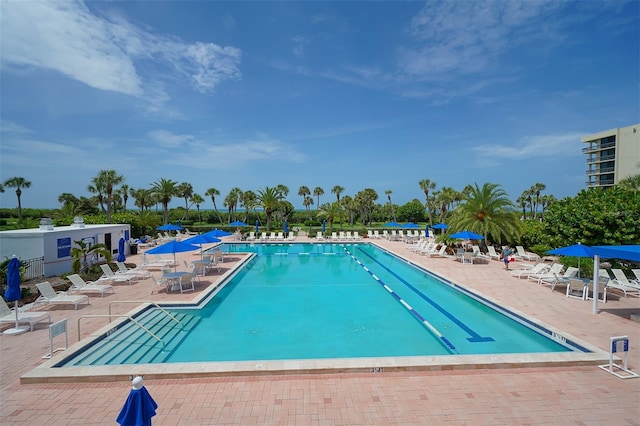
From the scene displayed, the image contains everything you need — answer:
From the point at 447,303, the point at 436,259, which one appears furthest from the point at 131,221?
the point at 447,303

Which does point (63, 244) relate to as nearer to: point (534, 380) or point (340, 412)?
point (340, 412)

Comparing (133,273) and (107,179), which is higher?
(107,179)

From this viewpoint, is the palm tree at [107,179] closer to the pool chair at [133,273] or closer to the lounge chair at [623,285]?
the pool chair at [133,273]

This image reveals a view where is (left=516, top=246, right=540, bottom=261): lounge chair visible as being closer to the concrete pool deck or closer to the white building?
the concrete pool deck

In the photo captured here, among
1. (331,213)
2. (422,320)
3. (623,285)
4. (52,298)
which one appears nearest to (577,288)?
(623,285)

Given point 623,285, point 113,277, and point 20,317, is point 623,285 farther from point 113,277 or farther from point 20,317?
point 113,277

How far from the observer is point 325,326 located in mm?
8719

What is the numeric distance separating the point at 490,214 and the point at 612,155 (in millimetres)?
45694

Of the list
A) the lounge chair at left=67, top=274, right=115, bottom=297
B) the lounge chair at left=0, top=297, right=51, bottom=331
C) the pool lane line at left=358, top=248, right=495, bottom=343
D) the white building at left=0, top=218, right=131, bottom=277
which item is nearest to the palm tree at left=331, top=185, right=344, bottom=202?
the pool lane line at left=358, top=248, right=495, bottom=343

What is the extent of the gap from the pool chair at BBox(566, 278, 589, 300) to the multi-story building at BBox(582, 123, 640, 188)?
48446mm

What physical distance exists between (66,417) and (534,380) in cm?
680

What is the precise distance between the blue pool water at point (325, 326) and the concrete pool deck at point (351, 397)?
4.36 feet

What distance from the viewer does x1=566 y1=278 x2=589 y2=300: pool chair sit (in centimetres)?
994

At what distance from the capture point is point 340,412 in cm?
443
